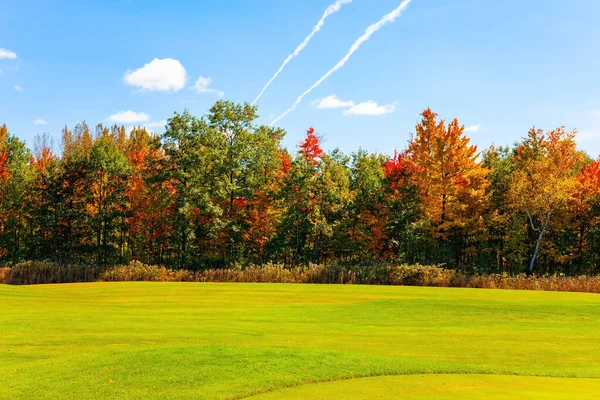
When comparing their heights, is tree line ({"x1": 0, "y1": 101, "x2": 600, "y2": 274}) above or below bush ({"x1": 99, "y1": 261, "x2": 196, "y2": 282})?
above

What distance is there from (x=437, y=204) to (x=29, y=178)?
38.7 metres

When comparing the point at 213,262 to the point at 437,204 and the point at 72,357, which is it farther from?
the point at 72,357

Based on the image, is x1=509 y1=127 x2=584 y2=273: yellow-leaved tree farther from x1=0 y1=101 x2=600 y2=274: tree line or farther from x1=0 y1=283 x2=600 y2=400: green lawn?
x1=0 y1=283 x2=600 y2=400: green lawn

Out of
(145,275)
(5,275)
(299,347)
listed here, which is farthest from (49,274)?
(299,347)

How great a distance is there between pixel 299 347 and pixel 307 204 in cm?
2687

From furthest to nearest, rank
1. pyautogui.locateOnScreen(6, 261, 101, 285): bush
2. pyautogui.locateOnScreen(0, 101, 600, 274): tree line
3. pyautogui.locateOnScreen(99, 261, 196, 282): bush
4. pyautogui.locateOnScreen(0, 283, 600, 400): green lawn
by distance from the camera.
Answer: pyautogui.locateOnScreen(0, 101, 600, 274): tree line < pyautogui.locateOnScreen(6, 261, 101, 285): bush < pyautogui.locateOnScreen(99, 261, 196, 282): bush < pyautogui.locateOnScreen(0, 283, 600, 400): green lawn

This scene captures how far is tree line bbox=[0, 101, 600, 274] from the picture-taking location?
36219 millimetres

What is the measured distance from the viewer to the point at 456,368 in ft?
30.8

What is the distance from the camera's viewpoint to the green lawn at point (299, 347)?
7.84 metres

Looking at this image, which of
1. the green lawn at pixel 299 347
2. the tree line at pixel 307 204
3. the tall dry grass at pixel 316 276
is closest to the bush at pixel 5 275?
the tall dry grass at pixel 316 276

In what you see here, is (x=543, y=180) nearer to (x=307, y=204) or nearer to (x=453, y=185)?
(x=453, y=185)

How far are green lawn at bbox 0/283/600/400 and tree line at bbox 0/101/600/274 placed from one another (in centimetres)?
1592

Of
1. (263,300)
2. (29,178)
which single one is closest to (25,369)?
(263,300)

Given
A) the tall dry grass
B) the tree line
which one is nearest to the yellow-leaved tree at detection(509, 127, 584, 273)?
the tree line
